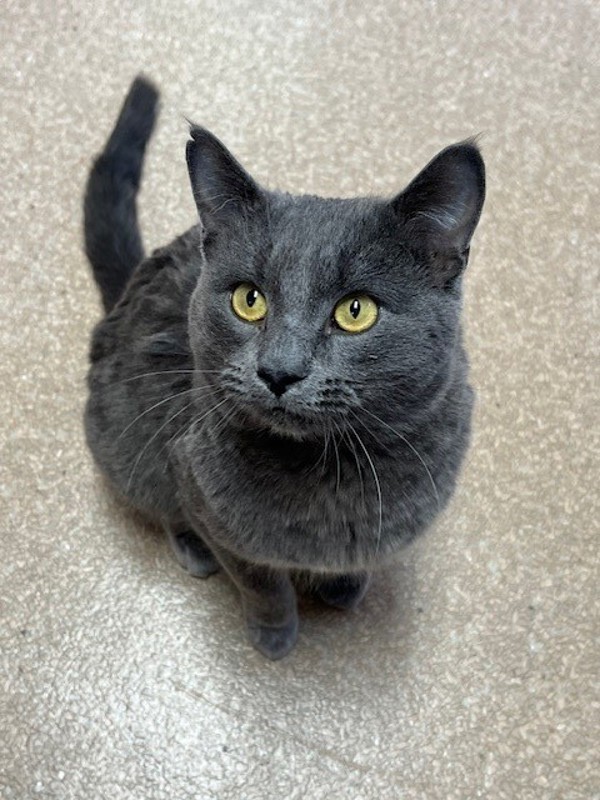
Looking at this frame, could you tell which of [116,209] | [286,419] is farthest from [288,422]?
[116,209]

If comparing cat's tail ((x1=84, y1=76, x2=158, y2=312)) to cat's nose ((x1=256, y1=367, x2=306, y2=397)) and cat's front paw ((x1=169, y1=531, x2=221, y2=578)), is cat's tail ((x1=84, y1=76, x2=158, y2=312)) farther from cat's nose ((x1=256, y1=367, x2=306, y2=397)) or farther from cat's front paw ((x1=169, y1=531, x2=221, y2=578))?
cat's nose ((x1=256, y1=367, x2=306, y2=397))

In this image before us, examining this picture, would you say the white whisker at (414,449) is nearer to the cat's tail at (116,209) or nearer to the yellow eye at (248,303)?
the yellow eye at (248,303)

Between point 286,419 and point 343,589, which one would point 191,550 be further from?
point 286,419

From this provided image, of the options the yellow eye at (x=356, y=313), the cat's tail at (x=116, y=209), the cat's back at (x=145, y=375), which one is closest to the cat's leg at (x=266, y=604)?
the cat's back at (x=145, y=375)

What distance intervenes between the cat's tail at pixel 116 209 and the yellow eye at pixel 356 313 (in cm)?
64

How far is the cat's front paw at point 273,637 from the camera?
1.23 metres

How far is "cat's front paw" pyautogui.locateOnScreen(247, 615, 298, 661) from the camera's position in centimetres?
123

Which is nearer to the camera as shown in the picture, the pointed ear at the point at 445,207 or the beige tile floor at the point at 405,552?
the pointed ear at the point at 445,207

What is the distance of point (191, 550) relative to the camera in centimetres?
130

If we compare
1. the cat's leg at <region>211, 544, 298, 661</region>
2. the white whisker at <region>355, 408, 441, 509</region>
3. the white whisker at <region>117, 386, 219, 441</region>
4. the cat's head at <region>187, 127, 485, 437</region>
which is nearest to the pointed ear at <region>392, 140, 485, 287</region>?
the cat's head at <region>187, 127, 485, 437</region>

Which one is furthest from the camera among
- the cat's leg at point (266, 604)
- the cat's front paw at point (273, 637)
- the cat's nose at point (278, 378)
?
the cat's front paw at point (273, 637)

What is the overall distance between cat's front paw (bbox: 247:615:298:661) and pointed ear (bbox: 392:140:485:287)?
2.06 feet

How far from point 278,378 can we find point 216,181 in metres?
0.26

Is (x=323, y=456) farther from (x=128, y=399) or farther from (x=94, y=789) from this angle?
(x=94, y=789)
